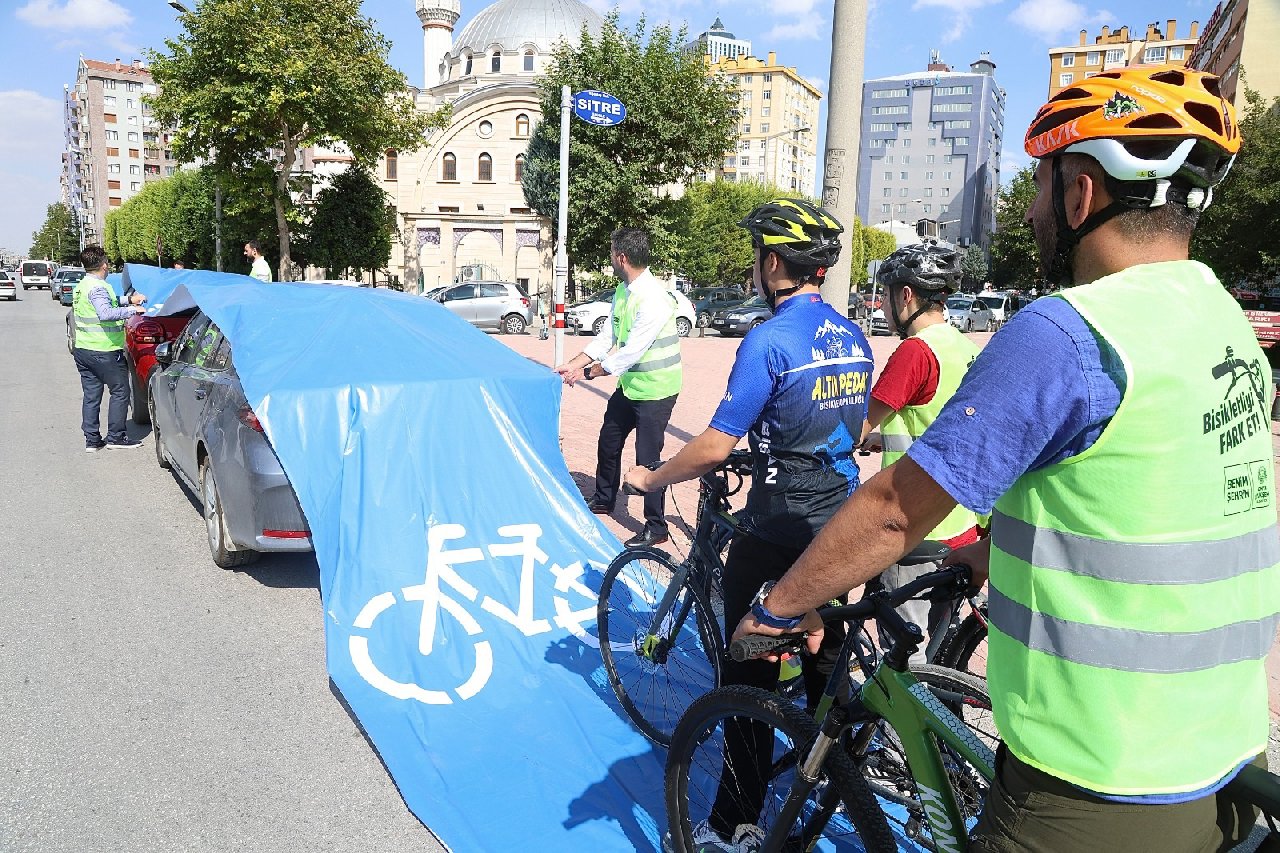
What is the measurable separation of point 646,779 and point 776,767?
3.79ft

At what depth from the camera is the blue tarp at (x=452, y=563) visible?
3.51 meters

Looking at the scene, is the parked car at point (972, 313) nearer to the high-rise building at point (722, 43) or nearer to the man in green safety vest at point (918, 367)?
the man in green safety vest at point (918, 367)

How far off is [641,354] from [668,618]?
272 centimetres

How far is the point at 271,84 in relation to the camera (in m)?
27.3

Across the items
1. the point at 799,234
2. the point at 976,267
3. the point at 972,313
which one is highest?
the point at 976,267

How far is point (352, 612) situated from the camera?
4.32 m

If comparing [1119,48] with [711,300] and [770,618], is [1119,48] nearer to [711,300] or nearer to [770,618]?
[711,300]

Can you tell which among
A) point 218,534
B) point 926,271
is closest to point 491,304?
point 218,534

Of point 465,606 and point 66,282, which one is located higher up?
point 66,282

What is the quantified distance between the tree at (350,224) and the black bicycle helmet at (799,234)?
3781cm

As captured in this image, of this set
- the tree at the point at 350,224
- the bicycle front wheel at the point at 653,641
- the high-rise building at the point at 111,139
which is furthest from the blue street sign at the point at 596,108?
the high-rise building at the point at 111,139

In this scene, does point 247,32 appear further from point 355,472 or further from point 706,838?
point 706,838

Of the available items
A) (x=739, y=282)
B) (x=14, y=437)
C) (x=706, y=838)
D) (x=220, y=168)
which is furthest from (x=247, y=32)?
(x=739, y=282)


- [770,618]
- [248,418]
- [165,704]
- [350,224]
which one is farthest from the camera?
[350,224]
